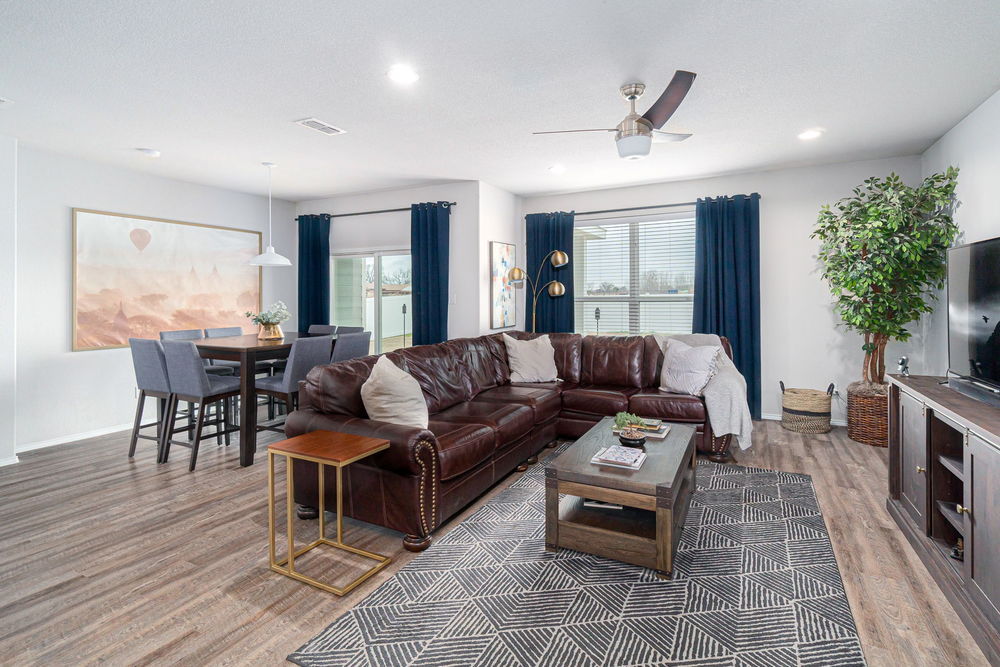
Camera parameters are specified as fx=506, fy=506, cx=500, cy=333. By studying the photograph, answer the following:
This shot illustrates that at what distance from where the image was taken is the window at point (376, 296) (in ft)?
20.6

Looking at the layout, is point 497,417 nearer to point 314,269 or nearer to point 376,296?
point 376,296

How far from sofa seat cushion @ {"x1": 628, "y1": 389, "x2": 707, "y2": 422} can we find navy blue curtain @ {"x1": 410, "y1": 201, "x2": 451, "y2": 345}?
8.00ft

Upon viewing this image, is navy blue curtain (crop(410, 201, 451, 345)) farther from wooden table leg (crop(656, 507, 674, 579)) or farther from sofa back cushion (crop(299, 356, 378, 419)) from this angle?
wooden table leg (crop(656, 507, 674, 579))

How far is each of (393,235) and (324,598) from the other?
4.71 m

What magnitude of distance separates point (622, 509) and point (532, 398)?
1433 mm

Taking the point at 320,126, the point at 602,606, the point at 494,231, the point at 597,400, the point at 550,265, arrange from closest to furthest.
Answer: the point at 602,606
the point at 320,126
the point at 597,400
the point at 494,231
the point at 550,265

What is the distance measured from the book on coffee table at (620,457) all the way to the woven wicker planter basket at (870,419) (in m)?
2.90

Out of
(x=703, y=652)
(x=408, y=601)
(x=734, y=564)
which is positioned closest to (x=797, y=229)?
(x=734, y=564)

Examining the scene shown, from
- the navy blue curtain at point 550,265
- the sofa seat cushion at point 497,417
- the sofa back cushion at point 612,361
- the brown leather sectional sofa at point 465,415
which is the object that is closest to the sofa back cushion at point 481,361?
the brown leather sectional sofa at point 465,415

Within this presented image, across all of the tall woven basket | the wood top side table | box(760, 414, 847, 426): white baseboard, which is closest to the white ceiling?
the wood top side table

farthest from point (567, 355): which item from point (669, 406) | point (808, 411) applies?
point (808, 411)

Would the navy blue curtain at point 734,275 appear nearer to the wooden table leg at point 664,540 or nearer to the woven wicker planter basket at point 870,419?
the woven wicker planter basket at point 870,419

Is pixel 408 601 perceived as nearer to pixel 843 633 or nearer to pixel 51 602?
pixel 51 602

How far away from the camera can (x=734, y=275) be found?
5184 mm
